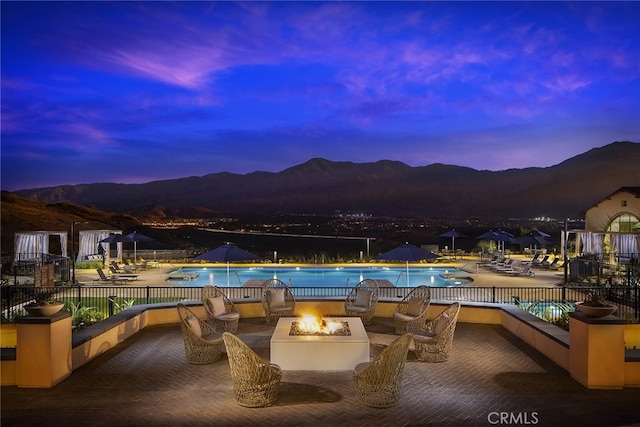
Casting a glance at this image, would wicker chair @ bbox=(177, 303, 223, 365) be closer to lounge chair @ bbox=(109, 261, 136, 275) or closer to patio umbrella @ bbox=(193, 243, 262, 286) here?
patio umbrella @ bbox=(193, 243, 262, 286)

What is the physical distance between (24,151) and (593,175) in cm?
6260

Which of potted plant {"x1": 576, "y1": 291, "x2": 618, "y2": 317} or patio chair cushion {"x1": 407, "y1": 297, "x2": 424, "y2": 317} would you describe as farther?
patio chair cushion {"x1": 407, "y1": 297, "x2": 424, "y2": 317}

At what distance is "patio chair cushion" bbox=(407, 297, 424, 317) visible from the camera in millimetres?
10188

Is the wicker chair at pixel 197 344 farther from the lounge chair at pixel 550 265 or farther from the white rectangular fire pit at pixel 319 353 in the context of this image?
the lounge chair at pixel 550 265

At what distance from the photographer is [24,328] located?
268 inches

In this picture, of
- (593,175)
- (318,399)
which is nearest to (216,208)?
(593,175)

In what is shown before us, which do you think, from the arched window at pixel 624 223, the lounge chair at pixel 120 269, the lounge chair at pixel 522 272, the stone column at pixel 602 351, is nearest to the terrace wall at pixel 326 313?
the stone column at pixel 602 351

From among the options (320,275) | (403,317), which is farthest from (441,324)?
(320,275)

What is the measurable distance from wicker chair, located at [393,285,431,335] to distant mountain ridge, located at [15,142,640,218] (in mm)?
56351

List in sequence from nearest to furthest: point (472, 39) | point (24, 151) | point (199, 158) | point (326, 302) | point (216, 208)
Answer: point (326, 302), point (472, 39), point (24, 151), point (199, 158), point (216, 208)

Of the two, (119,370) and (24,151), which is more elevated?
(24,151)

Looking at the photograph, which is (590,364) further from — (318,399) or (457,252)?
(457,252)

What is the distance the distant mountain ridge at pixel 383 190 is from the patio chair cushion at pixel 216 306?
57.1m

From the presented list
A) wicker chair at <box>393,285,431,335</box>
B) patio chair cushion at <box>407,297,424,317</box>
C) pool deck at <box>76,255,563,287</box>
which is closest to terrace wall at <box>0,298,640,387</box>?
wicker chair at <box>393,285,431,335</box>
